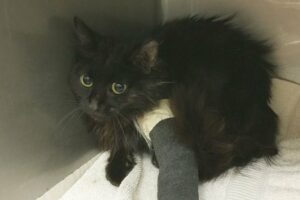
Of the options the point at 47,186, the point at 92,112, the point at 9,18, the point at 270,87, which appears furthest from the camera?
the point at 270,87

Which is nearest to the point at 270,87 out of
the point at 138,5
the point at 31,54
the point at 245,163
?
the point at 245,163

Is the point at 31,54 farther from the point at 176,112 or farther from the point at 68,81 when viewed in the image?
the point at 176,112

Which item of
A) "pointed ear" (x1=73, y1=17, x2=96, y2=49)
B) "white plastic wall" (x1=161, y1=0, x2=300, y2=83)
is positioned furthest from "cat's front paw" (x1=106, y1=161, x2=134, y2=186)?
"white plastic wall" (x1=161, y1=0, x2=300, y2=83)

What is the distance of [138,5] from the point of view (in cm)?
151

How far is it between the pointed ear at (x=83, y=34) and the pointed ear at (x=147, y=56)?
0.14 metres

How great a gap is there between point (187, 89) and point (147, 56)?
0.15 meters

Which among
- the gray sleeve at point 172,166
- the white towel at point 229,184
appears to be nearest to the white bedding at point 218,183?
the white towel at point 229,184

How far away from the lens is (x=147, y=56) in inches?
46.3

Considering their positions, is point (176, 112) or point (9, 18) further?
point (176, 112)

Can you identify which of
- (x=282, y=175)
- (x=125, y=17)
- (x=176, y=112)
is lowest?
(x=282, y=175)

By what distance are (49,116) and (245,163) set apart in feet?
1.87

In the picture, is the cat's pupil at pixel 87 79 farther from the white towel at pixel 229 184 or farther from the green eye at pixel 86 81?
the white towel at pixel 229 184

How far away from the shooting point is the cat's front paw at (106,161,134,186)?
1312 mm

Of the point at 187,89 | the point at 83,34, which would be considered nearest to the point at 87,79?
the point at 83,34
